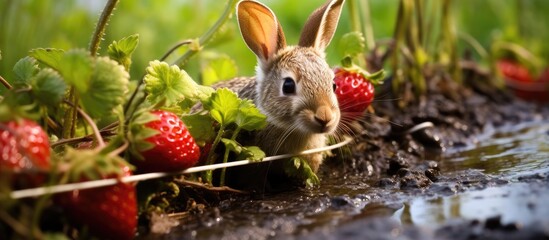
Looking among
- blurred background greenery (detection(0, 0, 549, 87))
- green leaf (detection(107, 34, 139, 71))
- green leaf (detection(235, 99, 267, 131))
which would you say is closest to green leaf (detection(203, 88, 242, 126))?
green leaf (detection(235, 99, 267, 131))

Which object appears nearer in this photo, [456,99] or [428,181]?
[428,181]

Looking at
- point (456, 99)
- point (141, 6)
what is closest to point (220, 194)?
point (456, 99)

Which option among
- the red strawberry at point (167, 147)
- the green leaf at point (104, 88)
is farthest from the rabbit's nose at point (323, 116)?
the green leaf at point (104, 88)

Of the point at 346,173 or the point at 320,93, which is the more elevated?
the point at 320,93

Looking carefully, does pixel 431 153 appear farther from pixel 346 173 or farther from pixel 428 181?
pixel 428 181

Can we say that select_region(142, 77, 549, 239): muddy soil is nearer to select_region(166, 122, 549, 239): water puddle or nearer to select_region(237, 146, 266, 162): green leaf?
select_region(166, 122, 549, 239): water puddle

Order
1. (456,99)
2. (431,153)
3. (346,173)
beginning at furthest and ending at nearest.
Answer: (456,99), (431,153), (346,173)
